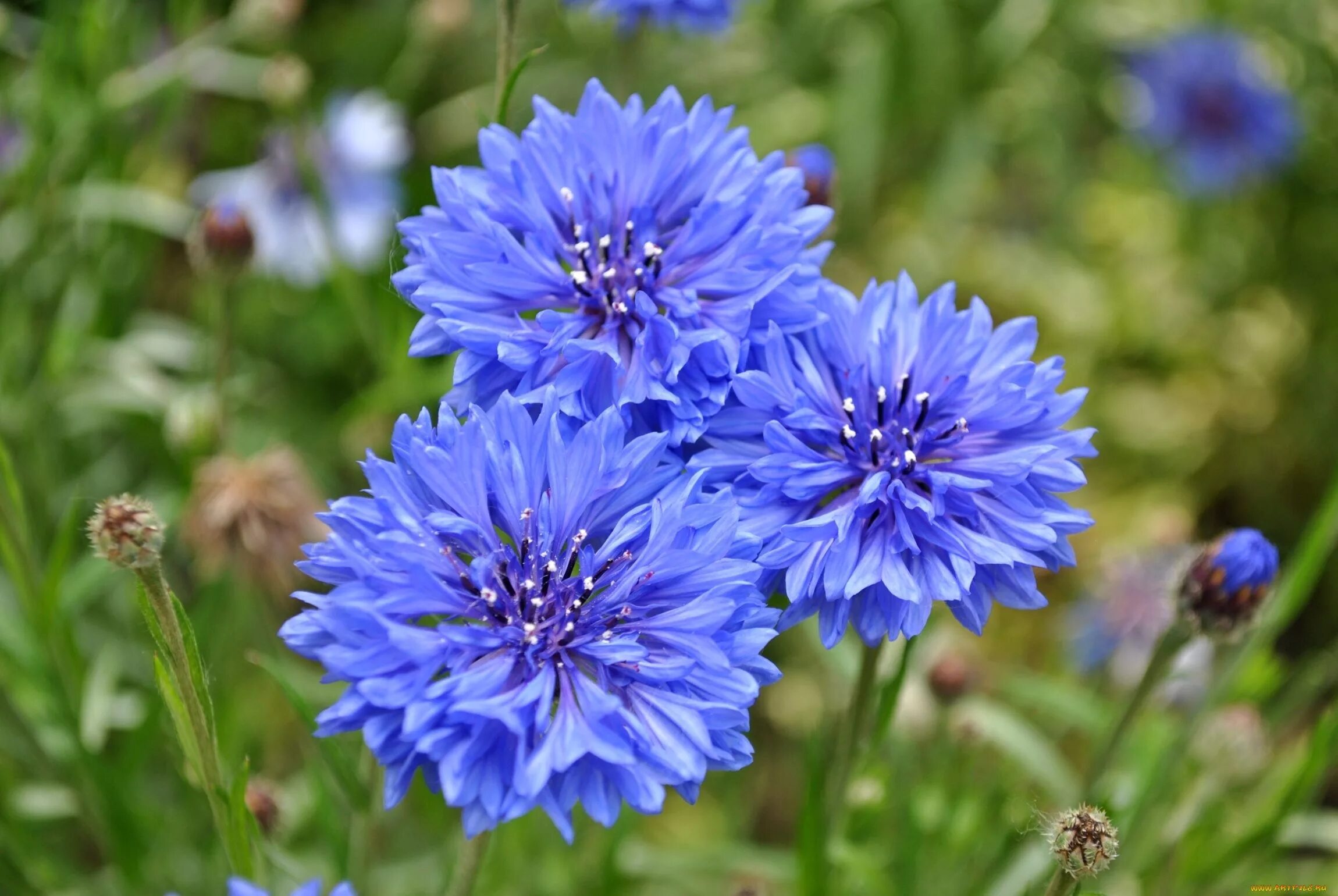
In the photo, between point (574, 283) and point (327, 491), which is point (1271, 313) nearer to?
point (327, 491)

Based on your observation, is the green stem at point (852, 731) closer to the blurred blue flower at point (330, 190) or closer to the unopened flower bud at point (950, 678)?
the unopened flower bud at point (950, 678)

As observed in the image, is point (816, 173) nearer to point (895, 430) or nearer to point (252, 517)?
point (895, 430)

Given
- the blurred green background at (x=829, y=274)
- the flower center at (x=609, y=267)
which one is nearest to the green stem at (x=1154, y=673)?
the blurred green background at (x=829, y=274)

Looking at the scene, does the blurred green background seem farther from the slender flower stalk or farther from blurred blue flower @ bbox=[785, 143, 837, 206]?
blurred blue flower @ bbox=[785, 143, 837, 206]

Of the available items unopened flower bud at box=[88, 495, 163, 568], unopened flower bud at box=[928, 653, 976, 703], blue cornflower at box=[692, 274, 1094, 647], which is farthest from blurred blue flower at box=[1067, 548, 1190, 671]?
unopened flower bud at box=[88, 495, 163, 568]

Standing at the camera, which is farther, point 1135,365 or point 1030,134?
point 1135,365

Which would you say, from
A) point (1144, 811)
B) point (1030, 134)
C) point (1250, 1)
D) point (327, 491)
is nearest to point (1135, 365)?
point (1030, 134)
